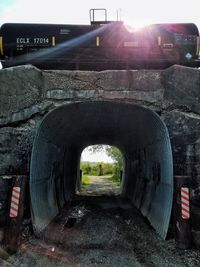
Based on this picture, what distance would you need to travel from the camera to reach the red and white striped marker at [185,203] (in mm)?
4645

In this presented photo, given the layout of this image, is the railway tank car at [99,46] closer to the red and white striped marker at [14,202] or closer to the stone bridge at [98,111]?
the stone bridge at [98,111]

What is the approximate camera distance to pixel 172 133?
5488 mm

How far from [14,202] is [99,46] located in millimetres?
5676

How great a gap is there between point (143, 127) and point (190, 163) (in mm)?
1341

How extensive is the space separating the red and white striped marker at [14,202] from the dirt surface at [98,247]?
598mm

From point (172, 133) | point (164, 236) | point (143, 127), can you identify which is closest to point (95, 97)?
point (143, 127)

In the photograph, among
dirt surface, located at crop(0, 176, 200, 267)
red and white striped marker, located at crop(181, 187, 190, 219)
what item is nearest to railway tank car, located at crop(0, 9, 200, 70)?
red and white striped marker, located at crop(181, 187, 190, 219)

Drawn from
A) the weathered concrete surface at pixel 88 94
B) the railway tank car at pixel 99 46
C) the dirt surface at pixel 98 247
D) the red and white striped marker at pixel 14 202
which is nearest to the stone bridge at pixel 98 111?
the weathered concrete surface at pixel 88 94

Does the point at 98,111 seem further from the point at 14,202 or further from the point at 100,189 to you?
the point at 100,189

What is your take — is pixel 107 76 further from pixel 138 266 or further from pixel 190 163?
pixel 138 266

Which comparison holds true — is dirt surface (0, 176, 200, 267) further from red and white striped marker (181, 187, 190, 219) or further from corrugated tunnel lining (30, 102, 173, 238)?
red and white striped marker (181, 187, 190, 219)

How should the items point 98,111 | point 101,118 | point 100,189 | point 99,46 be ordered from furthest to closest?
point 100,189, point 99,46, point 101,118, point 98,111

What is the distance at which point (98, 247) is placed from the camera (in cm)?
474

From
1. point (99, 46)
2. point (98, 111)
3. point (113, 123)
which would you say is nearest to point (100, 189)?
point (113, 123)
